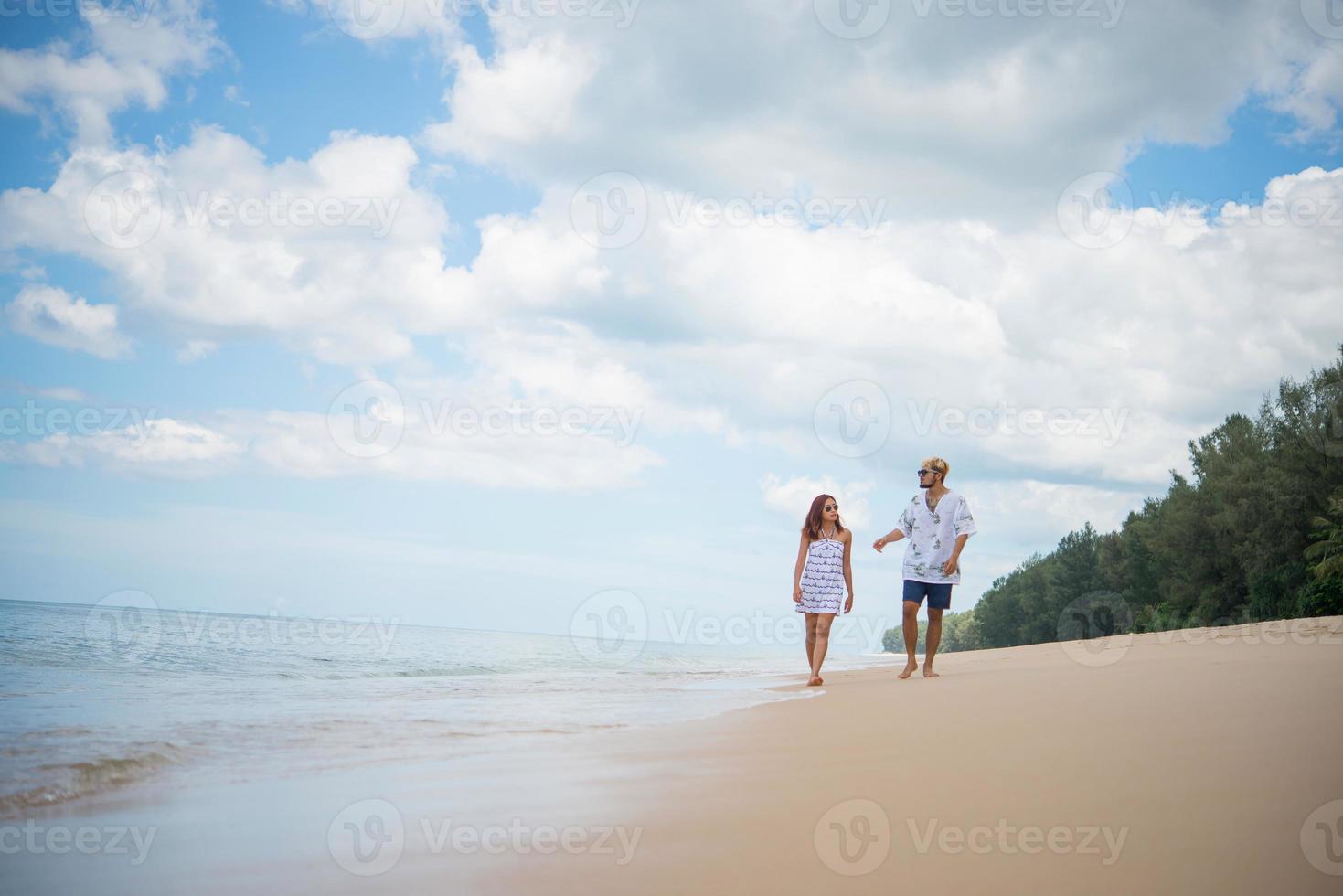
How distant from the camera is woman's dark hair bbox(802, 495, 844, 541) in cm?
886

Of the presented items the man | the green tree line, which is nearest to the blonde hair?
the man

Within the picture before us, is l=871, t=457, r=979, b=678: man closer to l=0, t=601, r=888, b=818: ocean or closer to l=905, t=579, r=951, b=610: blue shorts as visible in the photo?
l=905, t=579, r=951, b=610: blue shorts

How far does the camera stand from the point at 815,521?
29.1ft

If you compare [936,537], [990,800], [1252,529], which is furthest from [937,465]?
[1252,529]

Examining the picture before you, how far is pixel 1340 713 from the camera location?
12.1 feet

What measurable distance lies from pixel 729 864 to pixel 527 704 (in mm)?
5424

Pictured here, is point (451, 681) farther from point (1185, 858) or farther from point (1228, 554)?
point (1228, 554)

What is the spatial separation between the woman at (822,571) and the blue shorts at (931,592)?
631 millimetres

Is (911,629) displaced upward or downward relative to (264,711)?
upward

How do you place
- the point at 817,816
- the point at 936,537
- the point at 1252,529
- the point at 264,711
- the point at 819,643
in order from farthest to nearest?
the point at 1252,529
the point at 819,643
the point at 936,537
the point at 264,711
the point at 817,816

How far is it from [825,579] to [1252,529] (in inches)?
1345

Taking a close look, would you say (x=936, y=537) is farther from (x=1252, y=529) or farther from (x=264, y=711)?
(x=1252, y=529)

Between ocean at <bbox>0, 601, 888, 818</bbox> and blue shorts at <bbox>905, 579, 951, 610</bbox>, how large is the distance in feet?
4.58

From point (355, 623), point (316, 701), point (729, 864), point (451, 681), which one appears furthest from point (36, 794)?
point (355, 623)
